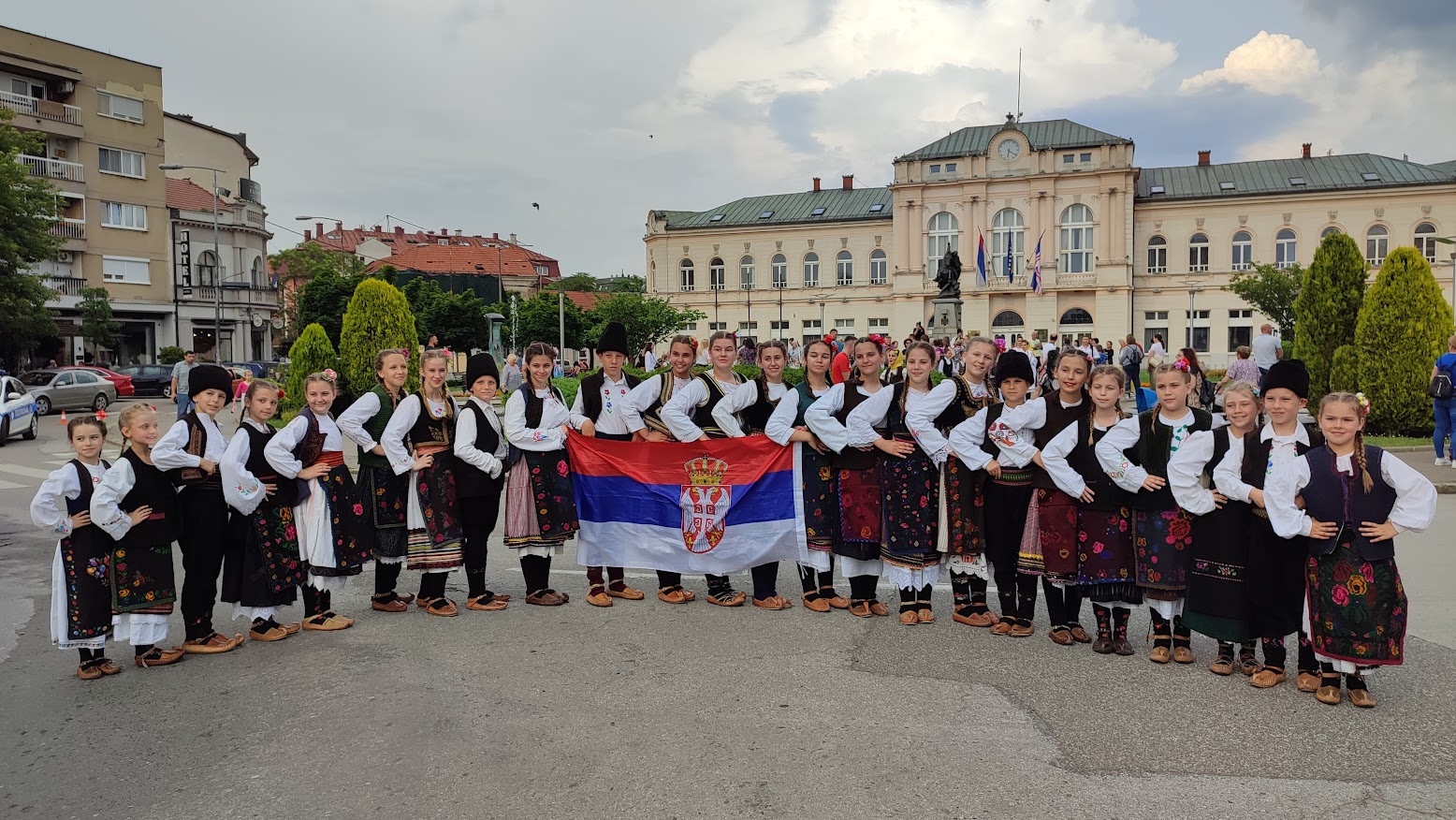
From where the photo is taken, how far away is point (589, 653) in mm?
6062

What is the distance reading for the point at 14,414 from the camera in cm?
2127

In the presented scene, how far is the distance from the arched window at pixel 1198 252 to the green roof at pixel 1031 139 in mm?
8055

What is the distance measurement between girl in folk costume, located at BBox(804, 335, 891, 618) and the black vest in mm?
2615

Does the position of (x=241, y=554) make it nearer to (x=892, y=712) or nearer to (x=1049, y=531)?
(x=892, y=712)

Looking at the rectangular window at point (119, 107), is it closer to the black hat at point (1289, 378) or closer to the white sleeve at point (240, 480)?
the white sleeve at point (240, 480)

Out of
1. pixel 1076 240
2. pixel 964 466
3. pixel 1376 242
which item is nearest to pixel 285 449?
pixel 964 466

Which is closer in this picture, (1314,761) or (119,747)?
(1314,761)

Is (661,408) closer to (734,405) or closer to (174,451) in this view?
(734,405)

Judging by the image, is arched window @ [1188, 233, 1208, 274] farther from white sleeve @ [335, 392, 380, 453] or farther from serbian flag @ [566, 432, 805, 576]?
white sleeve @ [335, 392, 380, 453]

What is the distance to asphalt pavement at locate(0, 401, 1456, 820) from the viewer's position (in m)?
4.09

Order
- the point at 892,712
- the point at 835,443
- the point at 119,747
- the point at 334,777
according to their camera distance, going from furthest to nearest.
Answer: the point at 835,443
the point at 892,712
the point at 119,747
the point at 334,777

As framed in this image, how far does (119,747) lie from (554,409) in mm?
3471

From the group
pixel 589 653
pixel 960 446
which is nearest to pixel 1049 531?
pixel 960 446

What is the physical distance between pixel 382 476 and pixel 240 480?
1010 millimetres
